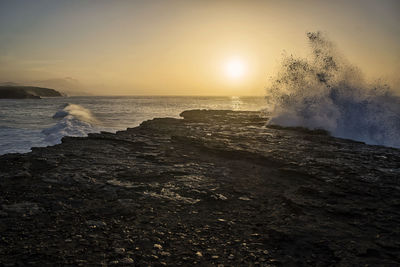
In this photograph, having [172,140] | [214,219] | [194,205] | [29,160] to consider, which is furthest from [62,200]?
[172,140]

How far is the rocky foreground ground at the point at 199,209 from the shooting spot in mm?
2385

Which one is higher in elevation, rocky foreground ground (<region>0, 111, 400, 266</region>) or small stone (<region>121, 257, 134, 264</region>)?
rocky foreground ground (<region>0, 111, 400, 266</region>)

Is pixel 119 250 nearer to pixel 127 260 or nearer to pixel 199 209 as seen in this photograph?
pixel 127 260

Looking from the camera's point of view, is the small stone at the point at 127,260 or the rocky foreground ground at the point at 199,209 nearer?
the small stone at the point at 127,260

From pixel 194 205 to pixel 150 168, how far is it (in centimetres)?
195

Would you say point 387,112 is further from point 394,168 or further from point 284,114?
point 394,168

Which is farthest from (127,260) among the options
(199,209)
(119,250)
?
(199,209)

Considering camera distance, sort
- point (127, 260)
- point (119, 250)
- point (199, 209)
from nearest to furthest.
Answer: point (127, 260)
point (119, 250)
point (199, 209)

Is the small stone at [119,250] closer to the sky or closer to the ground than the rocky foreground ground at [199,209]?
closer to the ground

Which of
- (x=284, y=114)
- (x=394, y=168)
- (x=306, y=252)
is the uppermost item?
Answer: (x=284, y=114)

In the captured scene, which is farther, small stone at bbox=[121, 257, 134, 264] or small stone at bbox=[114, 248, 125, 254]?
small stone at bbox=[114, 248, 125, 254]

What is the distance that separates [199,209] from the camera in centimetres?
340

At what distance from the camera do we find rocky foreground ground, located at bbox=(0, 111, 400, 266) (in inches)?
93.9

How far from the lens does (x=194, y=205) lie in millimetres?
3518
